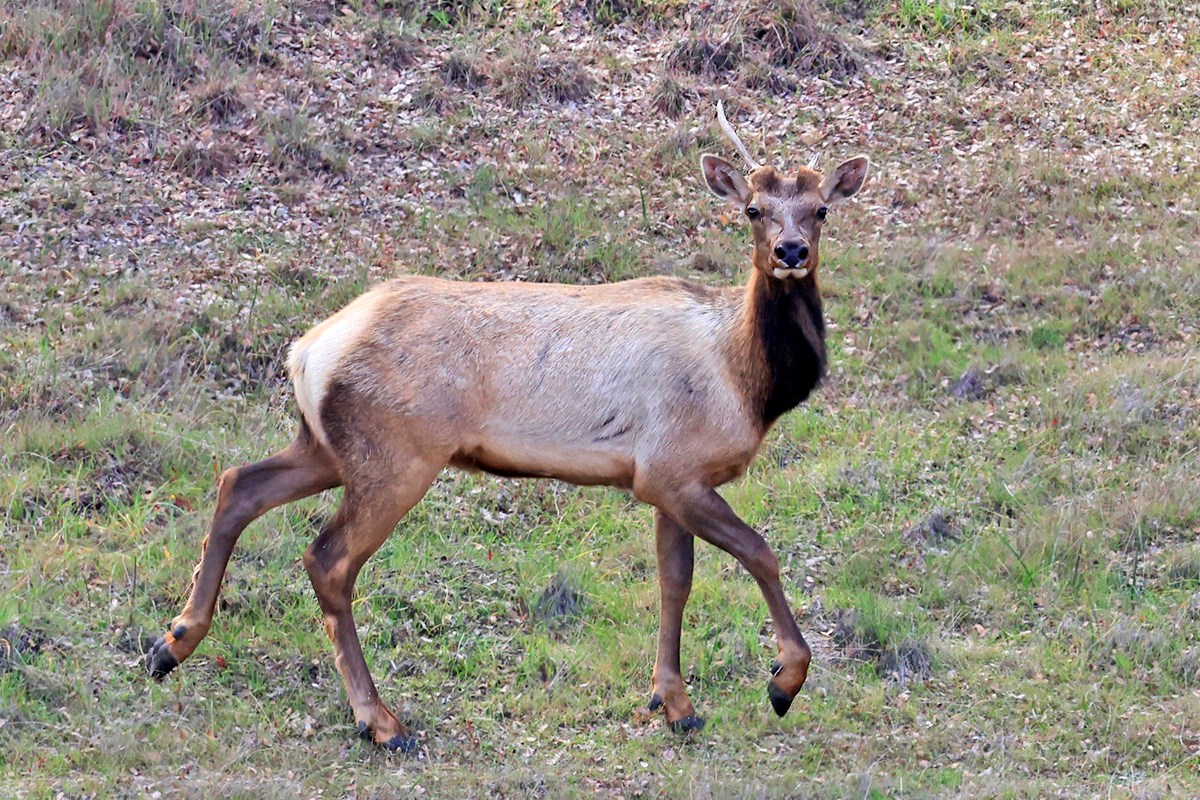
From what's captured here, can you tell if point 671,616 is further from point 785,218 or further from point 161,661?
point 161,661

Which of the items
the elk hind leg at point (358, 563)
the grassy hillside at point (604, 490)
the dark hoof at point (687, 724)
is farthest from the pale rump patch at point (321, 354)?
the dark hoof at point (687, 724)

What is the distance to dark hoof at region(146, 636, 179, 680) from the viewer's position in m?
6.89

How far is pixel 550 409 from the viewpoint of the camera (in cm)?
697

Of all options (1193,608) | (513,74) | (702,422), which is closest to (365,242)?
(513,74)

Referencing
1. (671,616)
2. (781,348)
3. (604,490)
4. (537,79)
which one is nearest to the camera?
(781,348)

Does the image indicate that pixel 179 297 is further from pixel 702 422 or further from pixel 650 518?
pixel 702 422

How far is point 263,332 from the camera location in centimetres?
1020

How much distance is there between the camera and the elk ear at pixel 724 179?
7.35 metres

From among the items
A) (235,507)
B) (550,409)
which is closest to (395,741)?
(235,507)

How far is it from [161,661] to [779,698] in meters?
2.73

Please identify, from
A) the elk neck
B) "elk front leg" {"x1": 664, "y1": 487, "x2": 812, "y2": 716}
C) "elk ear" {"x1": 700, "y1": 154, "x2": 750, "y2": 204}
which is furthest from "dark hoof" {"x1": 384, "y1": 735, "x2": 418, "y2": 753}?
"elk ear" {"x1": 700, "y1": 154, "x2": 750, "y2": 204}

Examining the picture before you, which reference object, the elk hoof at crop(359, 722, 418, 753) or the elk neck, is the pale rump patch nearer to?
the elk hoof at crop(359, 722, 418, 753)

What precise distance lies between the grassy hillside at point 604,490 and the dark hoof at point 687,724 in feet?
0.37

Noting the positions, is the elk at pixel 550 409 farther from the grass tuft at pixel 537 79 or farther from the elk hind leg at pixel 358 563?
the grass tuft at pixel 537 79
